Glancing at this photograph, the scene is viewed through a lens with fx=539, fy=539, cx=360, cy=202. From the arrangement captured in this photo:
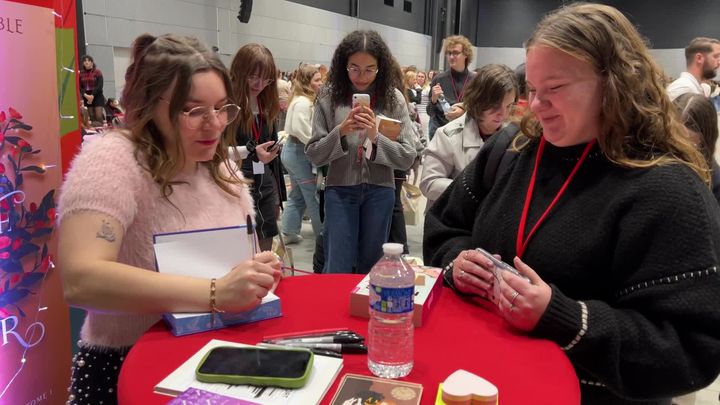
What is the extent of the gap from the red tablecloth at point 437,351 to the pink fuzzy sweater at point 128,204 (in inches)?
6.7

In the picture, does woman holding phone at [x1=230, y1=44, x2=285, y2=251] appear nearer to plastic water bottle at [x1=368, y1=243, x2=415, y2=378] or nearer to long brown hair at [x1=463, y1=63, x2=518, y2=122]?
long brown hair at [x1=463, y1=63, x2=518, y2=122]

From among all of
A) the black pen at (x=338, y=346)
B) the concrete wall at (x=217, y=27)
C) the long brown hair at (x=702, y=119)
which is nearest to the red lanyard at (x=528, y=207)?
the black pen at (x=338, y=346)

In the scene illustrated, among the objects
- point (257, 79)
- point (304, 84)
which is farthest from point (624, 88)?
point (304, 84)

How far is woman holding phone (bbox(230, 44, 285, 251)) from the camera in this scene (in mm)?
3131

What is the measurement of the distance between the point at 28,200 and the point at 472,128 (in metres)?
2.08

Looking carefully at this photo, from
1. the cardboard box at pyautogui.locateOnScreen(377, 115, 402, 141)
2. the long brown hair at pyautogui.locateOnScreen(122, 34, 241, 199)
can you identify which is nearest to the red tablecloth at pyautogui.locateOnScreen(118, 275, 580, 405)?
the long brown hair at pyautogui.locateOnScreen(122, 34, 241, 199)

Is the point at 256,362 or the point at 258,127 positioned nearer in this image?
the point at 256,362

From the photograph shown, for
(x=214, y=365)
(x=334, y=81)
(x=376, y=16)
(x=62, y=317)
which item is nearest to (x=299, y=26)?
(x=376, y=16)

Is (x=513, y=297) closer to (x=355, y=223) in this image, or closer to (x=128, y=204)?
(x=128, y=204)

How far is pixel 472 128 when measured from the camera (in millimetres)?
2910

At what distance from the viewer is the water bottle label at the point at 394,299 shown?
108 centimetres

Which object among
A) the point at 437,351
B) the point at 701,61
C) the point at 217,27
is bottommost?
the point at 437,351

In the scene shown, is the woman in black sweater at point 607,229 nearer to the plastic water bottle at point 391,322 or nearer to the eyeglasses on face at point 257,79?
the plastic water bottle at point 391,322

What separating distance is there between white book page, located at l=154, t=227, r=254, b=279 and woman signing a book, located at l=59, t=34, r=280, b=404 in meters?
0.05
